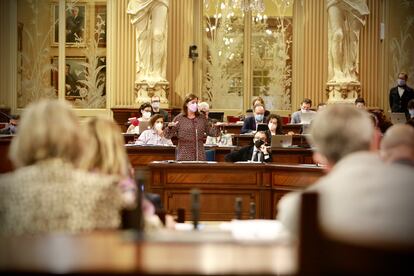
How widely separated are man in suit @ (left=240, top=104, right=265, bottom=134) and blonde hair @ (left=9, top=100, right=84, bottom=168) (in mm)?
9817

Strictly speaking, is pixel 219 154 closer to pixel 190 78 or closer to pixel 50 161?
pixel 190 78

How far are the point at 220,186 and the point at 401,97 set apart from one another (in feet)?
18.3

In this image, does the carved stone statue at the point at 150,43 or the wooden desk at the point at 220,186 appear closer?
the wooden desk at the point at 220,186

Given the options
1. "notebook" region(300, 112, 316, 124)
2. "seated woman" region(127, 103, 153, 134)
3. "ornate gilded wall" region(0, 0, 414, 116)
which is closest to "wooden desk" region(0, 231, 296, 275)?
"notebook" region(300, 112, 316, 124)

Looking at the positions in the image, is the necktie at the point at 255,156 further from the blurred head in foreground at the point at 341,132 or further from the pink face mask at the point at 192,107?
the blurred head in foreground at the point at 341,132

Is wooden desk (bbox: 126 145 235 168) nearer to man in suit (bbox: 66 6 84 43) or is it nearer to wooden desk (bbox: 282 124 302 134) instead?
wooden desk (bbox: 282 124 302 134)

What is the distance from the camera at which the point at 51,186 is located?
11.2 ft

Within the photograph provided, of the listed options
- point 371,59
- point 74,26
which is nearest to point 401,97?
point 371,59

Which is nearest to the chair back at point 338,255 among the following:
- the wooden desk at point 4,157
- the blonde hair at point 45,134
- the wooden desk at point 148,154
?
the blonde hair at point 45,134

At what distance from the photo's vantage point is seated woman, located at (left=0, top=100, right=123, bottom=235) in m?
3.38

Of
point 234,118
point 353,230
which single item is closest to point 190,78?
point 234,118

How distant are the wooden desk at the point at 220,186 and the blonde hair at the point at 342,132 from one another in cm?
582

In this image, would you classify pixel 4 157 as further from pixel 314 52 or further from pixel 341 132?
pixel 314 52

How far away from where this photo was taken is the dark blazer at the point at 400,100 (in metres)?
14.2
